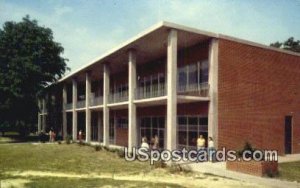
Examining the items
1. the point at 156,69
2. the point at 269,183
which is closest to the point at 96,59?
the point at 156,69

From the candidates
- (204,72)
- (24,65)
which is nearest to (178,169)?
(204,72)

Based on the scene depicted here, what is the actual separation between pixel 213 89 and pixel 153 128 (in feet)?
25.7

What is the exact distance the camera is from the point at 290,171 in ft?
55.5

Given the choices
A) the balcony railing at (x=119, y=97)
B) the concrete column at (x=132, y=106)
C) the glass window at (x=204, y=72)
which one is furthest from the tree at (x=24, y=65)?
the glass window at (x=204, y=72)

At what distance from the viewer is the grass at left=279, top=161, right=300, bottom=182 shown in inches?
597

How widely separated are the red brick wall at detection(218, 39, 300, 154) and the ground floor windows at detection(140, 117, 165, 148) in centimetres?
597

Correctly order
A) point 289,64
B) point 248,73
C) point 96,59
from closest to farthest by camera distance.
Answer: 1. point 248,73
2. point 289,64
3. point 96,59

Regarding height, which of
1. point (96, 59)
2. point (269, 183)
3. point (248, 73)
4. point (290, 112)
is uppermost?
point (96, 59)

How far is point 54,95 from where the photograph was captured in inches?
2068

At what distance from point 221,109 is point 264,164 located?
583 cm

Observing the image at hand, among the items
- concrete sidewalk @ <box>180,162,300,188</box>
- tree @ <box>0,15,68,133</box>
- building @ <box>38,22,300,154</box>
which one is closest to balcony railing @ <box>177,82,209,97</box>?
building @ <box>38,22,300,154</box>

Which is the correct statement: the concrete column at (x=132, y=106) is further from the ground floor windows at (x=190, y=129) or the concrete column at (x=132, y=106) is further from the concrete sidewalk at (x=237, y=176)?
the concrete sidewalk at (x=237, y=176)

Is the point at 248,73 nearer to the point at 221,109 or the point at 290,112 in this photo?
the point at 221,109

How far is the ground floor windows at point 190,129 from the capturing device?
2109cm
